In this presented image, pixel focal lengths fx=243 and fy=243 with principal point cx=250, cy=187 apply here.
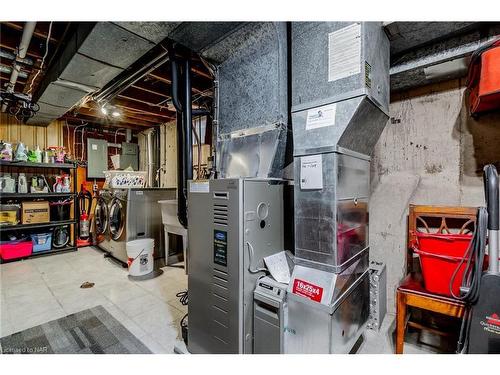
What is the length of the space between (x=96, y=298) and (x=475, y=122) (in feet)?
13.9

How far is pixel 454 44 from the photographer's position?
1803mm

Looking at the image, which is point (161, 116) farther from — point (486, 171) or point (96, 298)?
point (486, 171)

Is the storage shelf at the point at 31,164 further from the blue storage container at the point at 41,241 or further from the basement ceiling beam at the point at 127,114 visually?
the blue storage container at the point at 41,241

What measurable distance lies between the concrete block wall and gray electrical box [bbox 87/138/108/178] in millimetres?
5971

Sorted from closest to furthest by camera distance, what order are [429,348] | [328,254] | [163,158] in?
1. [328,254]
2. [429,348]
3. [163,158]

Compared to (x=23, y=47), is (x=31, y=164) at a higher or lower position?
lower

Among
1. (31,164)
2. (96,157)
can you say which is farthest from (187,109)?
(96,157)

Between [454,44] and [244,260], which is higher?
[454,44]

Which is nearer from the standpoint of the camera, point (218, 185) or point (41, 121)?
point (218, 185)

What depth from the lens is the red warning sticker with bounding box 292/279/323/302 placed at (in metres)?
1.44

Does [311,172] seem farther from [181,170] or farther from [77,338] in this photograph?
[77,338]

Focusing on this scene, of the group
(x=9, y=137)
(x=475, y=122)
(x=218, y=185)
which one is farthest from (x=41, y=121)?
(x=475, y=122)

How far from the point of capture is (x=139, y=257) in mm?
3514

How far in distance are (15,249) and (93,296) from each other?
102 inches
